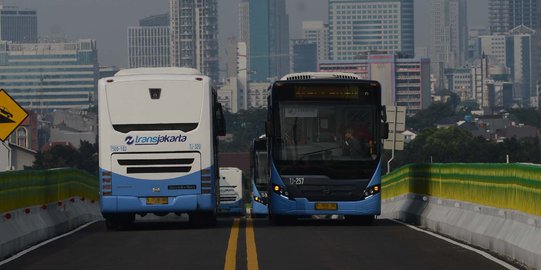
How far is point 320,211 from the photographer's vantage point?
33812 millimetres

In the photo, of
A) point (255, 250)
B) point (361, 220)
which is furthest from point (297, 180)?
point (255, 250)

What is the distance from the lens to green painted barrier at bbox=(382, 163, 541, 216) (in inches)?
904

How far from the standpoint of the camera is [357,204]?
110 feet

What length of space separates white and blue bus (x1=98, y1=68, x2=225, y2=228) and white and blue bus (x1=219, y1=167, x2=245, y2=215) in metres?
43.1

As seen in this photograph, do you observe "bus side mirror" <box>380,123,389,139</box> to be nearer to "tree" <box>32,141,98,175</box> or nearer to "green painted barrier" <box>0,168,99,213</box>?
"green painted barrier" <box>0,168,99,213</box>

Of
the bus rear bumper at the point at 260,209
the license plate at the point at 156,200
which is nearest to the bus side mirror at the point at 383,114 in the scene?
the license plate at the point at 156,200

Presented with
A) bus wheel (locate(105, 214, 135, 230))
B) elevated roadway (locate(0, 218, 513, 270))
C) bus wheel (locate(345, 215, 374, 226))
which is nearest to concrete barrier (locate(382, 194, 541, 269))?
elevated roadway (locate(0, 218, 513, 270))

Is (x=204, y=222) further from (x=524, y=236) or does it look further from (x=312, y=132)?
(x=524, y=236)

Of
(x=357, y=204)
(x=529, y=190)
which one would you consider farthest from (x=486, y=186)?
Answer: (x=357, y=204)

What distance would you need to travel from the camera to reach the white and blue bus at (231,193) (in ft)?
251

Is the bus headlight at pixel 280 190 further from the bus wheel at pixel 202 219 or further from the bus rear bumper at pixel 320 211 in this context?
the bus wheel at pixel 202 219

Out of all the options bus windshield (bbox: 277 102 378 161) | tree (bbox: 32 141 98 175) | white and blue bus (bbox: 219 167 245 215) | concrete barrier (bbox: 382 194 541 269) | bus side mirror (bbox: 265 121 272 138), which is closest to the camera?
concrete barrier (bbox: 382 194 541 269)

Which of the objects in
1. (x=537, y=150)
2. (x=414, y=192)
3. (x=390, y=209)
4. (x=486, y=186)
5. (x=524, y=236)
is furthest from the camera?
(x=537, y=150)

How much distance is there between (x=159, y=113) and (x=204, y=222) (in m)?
3.11
